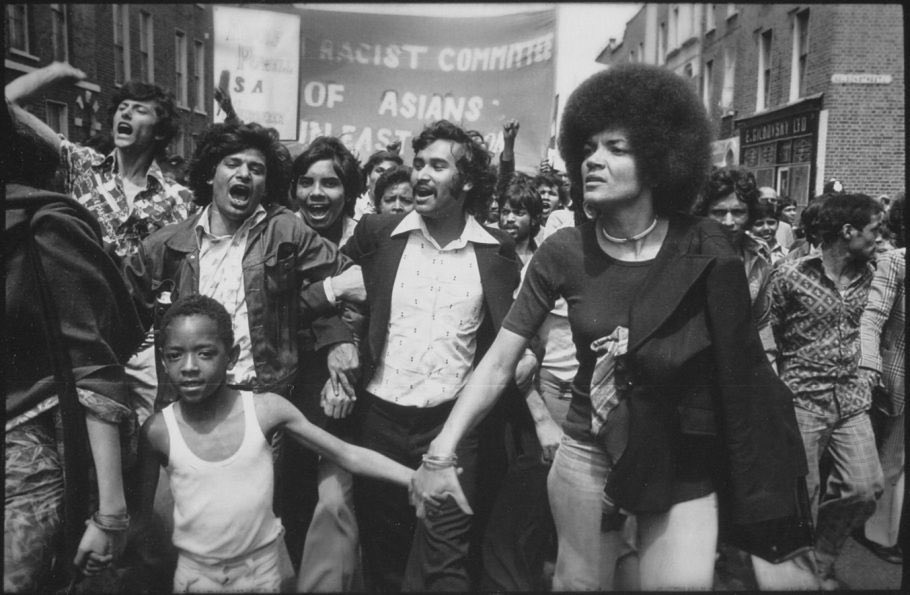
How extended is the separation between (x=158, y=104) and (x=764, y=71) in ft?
10.1

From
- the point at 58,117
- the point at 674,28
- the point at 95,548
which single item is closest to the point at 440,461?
the point at 95,548

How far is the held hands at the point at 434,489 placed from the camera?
9.01ft

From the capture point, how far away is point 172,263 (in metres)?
3.34

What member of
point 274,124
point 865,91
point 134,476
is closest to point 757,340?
point 865,91

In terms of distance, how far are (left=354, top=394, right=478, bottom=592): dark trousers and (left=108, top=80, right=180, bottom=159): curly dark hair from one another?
155cm

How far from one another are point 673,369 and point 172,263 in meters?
1.94

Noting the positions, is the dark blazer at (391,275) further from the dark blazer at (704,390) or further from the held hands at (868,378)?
the held hands at (868,378)

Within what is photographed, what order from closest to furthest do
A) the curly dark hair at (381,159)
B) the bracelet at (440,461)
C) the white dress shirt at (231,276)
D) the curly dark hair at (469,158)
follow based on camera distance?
the bracelet at (440,461)
the white dress shirt at (231,276)
the curly dark hair at (469,158)
the curly dark hair at (381,159)

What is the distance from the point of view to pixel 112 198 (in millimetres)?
3670

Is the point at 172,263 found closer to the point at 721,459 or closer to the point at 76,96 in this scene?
the point at 76,96

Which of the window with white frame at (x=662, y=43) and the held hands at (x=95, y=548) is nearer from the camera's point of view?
the held hands at (x=95, y=548)

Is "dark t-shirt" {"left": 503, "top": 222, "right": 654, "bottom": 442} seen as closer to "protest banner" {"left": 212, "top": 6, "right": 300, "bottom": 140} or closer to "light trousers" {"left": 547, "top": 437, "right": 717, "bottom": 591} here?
"light trousers" {"left": 547, "top": 437, "right": 717, "bottom": 591}

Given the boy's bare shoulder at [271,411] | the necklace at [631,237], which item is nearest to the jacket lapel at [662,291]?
the necklace at [631,237]

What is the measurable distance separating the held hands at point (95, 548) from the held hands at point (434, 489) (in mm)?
943
